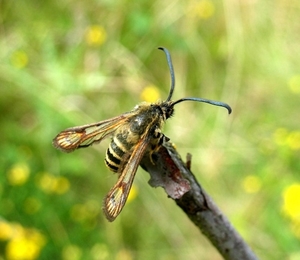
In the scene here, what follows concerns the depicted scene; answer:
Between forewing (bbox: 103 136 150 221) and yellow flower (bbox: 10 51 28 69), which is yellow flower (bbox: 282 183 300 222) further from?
yellow flower (bbox: 10 51 28 69)

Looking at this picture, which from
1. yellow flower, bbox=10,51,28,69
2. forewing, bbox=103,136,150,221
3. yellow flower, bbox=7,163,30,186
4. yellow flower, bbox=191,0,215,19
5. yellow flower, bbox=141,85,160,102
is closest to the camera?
forewing, bbox=103,136,150,221

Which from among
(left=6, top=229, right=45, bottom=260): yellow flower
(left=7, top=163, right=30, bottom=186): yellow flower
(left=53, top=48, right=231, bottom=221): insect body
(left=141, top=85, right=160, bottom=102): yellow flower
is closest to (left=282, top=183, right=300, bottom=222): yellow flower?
(left=141, top=85, right=160, bottom=102): yellow flower

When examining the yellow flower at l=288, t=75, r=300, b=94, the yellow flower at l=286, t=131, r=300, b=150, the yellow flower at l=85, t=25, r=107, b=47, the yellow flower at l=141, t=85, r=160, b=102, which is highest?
the yellow flower at l=85, t=25, r=107, b=47

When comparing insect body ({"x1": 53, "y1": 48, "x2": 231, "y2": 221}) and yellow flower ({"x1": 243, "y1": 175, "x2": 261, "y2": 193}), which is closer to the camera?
insect body ({"x1": 53, "y1": 48, "x2": 231, "y2": 221})

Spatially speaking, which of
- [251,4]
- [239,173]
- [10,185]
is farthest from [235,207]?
[251,4]

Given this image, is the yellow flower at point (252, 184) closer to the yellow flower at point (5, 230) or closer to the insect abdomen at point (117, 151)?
the yellow flower at point (5, 230)

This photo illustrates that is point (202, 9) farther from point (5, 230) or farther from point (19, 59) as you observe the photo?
point (5, 230)

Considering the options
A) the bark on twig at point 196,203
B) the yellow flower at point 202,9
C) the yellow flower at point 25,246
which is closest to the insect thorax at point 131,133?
the bark on twig at point 196,203
